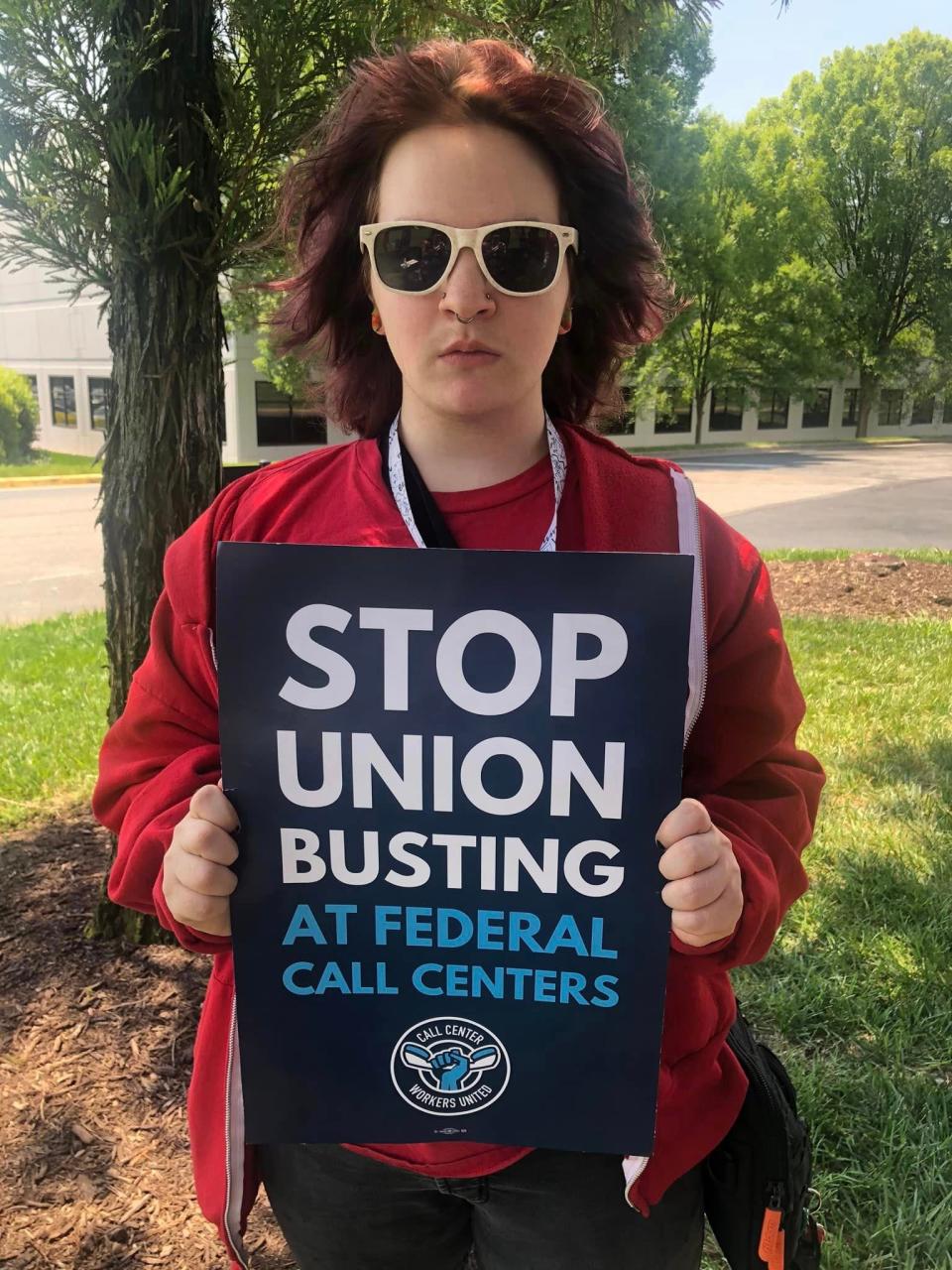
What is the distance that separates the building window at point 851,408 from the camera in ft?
137

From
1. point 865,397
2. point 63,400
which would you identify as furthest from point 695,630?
point 865,397

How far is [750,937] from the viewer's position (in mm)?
1074

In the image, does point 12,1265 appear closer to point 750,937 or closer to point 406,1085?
point 406,1085

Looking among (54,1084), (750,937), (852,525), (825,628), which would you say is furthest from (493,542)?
(852,525)

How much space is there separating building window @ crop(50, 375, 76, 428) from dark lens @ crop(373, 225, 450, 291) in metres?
29.3

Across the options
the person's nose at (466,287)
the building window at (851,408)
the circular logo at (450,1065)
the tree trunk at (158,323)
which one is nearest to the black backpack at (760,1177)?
the circular logo at (450,1065)

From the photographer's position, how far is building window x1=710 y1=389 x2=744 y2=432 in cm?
3434

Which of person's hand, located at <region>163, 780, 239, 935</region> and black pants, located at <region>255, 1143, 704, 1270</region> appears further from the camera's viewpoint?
black pants, located at <region>255, 1143, 704, 1270</region>

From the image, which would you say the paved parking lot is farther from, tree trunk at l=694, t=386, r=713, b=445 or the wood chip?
tree trunk at l=694, t=386, r=713, b=445

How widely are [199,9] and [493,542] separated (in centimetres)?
187

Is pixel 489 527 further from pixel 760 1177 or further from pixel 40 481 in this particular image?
pixel 40 481

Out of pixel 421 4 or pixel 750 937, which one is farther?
pixel 421 4

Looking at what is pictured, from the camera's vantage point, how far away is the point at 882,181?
116 feet

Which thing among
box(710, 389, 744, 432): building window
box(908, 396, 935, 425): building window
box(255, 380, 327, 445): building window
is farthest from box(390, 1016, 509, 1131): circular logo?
box(908, 396, 935, 425): building window
